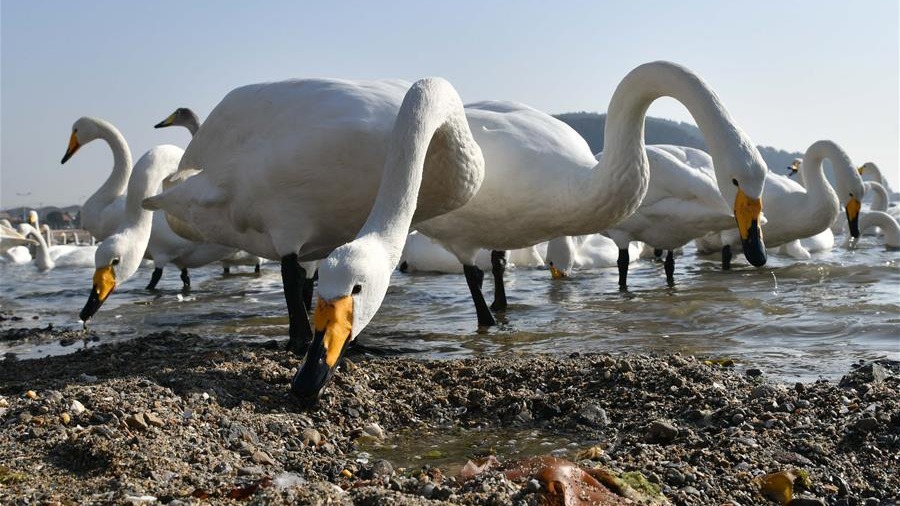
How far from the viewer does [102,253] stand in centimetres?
789

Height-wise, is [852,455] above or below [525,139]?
below

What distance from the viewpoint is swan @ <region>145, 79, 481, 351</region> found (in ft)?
17.0

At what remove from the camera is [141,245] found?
8242 mm

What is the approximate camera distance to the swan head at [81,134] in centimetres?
1518

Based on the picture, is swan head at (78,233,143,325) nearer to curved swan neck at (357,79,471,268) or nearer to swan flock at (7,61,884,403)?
swan flock at (7,61,884,403)

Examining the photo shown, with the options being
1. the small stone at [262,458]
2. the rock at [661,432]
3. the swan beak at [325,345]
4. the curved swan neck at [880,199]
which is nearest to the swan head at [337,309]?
the swan beak at [325,345]

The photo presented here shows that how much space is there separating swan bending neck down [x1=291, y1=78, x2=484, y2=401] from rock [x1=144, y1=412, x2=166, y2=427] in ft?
1.92

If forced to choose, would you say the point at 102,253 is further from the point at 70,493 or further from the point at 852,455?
the point at 852,455

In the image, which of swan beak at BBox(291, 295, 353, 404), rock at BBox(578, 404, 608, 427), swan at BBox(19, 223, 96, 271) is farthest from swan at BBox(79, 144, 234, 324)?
swan at BBox(19, 223, 96, 271)

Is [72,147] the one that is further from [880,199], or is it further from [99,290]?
[880,199]

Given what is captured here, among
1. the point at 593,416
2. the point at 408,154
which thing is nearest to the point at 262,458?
the point at 593,416

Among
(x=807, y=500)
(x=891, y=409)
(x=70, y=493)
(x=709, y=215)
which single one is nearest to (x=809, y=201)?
(x=709, y=215)

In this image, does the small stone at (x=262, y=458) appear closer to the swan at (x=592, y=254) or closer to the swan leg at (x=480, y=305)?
the swan leg at (x=480, y=305)

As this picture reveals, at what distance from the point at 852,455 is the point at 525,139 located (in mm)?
3849
